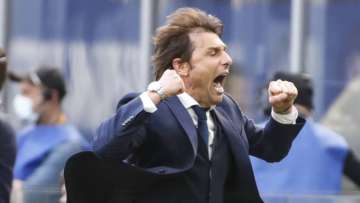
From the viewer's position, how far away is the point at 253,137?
216 inches

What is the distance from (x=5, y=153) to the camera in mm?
6453

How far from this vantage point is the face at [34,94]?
30.1 feet

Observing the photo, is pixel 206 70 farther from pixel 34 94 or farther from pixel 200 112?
pixel 34 94

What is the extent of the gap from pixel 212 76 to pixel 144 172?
0.43 metres

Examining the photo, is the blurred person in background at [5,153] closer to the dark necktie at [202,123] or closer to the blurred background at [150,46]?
the dark necktie at [202,123]

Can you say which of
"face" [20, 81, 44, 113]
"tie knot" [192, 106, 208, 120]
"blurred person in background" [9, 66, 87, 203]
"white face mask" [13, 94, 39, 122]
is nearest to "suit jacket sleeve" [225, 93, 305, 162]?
"tie knot" [192, 106, 208, 120]

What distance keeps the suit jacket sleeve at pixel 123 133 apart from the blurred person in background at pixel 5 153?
4.65ft

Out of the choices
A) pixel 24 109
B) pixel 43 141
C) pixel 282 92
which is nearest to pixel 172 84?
pixel 282 92

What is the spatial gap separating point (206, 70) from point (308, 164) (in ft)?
9.47

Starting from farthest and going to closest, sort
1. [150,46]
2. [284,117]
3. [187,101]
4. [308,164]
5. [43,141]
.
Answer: [150,46]
[43,141]
[308,164]
[284,117]
[187,101]

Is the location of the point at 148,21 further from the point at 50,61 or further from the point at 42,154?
the point at 42,154

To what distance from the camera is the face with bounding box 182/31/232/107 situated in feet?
17.1

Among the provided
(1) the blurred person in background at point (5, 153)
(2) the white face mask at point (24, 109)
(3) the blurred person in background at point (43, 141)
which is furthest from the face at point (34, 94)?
(1) the blurred person in background at point (5, 153)

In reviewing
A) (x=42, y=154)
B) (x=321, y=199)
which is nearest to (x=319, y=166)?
(x=321, y=199)
